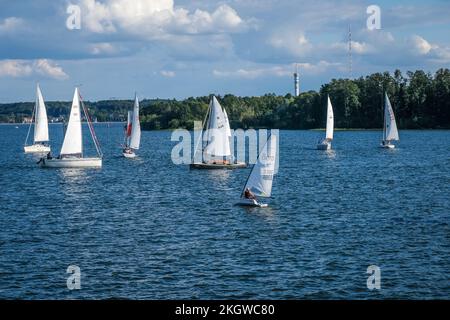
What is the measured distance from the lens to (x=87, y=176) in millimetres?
96062

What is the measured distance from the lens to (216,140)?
9688cm

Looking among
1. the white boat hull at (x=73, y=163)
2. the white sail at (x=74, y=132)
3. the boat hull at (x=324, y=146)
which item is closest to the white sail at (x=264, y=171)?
the white sail at (x=74, y=132)

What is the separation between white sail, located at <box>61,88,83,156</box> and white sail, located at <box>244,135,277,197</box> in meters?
42.7

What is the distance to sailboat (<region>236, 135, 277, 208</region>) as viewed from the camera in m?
61.4

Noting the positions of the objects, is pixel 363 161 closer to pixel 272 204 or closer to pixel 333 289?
pixel 272 204

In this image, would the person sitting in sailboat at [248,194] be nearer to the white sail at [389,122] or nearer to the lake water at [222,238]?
the lake water at [222,238]

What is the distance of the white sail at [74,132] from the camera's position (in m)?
99.8

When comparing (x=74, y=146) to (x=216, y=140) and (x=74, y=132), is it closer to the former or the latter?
(x=74, y=132)

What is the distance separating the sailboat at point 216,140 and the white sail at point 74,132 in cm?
1684

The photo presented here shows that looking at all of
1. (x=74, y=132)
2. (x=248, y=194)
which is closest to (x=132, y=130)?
(x=74, y=132)

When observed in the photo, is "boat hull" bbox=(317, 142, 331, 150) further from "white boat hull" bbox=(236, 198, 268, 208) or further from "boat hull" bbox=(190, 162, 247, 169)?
"white boat hull" bbox=(236, 198, 268, 208)
